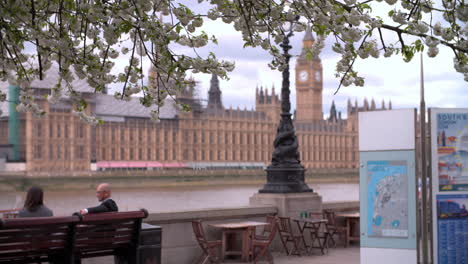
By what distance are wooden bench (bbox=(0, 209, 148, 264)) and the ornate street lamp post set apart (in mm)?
3952

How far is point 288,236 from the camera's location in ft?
22.0

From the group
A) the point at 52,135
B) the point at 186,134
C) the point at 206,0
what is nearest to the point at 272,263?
the point at 206,0

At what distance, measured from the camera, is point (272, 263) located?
6109 mm

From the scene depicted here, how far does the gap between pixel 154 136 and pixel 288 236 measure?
5198 cm

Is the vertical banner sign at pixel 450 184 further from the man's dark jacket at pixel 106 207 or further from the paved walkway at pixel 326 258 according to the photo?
the man's dark jacket at pixel 106 207

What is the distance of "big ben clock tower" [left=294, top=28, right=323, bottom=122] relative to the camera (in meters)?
91.6

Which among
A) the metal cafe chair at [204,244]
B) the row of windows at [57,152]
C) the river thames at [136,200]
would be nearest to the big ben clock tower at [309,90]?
the river thames at [136,200]

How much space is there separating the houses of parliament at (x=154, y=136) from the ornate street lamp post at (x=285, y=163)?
34.3 metres

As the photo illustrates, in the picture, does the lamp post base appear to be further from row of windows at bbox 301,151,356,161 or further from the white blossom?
row of windows at bbox 301,151,356,161

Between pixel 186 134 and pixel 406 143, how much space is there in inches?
2251

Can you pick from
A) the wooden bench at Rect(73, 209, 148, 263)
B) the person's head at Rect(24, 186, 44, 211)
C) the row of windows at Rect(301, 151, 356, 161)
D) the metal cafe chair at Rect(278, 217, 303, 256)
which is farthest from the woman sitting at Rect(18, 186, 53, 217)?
the row of windows at Rect(301, 151, 356, 161)

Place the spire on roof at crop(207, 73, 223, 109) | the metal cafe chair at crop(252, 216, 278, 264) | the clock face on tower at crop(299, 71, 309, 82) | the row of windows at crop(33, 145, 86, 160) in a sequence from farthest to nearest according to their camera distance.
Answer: the clock face on tower at crop(299, 71, 309, 82), the spire on roof at crop(207, 73, 223, 109), the row of windows at crop(33, 145, 86, 160), the metal cafe chair at crop(252, 216, 278, 264)

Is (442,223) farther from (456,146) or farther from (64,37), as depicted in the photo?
(64,37)

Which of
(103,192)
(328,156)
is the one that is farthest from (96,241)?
(328,156)
